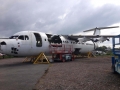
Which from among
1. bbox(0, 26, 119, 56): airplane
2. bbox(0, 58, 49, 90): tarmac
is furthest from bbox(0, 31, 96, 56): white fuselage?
bbox(0, 58, 49, 90): tarmac

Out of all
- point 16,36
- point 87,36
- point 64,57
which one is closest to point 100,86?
point 16,36

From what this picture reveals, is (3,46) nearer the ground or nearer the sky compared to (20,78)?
nearer the sky

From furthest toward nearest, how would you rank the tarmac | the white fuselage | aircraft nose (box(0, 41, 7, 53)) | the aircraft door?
the aircraft door, the white fuselage, aircraft nose (box(0, 41, 7, 53)), the tarmac

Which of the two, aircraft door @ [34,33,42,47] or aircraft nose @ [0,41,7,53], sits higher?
aircraft door @ [34,33,42,47]

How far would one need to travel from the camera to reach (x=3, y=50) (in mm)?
15883

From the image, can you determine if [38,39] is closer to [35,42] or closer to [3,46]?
[35,42]

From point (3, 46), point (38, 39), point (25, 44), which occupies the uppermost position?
point (38, 39)

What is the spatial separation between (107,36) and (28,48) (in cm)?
1321

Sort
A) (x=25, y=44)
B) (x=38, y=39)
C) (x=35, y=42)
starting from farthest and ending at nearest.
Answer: (x=38, y=39) < (x=35, y=42) < (x=25, y=44)

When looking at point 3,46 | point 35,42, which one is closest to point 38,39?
point 35,42

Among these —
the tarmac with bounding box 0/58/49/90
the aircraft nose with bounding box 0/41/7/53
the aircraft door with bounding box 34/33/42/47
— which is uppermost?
the aircraft door with bounding box 34/33/42/47

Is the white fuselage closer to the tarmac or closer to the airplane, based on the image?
the airplane

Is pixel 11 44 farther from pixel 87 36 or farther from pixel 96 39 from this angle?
pixel 96 39

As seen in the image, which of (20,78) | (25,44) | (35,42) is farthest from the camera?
(35,42)
